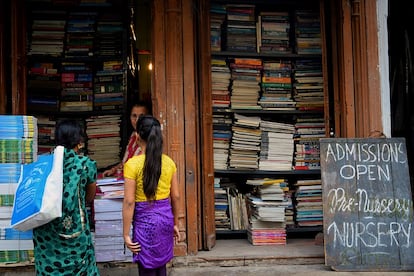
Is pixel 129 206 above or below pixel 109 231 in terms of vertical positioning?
above

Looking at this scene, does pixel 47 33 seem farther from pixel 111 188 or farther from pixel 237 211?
pixel 237 211

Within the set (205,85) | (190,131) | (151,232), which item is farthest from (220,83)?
(151,232)

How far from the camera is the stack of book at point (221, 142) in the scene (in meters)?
4.64

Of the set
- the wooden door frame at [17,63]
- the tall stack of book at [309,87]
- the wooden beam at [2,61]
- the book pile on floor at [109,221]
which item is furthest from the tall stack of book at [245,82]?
the wooden beam at [2,61]

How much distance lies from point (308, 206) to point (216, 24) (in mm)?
2030

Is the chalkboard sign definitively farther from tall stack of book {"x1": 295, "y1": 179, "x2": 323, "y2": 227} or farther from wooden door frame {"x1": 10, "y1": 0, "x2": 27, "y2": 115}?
wooden door frame {"x1": 10, "y1": 0, "x2": 27, "y2": 115}

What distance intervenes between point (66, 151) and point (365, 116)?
260 cm

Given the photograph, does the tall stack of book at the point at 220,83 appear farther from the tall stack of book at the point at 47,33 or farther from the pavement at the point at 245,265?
the tall stack of book at the point at 47,33

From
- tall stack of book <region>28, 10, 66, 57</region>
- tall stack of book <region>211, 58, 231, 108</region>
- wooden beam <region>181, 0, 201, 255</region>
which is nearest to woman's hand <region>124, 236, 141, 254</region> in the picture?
wooden beam <region>181, 0, 201, 255</region>

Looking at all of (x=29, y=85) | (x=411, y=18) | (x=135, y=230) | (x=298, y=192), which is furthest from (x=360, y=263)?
(x=29, y=85)

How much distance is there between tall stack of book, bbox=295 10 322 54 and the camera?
4.77 metres

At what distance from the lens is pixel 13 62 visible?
3.99 m

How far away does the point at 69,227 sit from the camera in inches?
106

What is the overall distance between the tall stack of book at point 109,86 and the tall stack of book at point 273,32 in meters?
1.48
